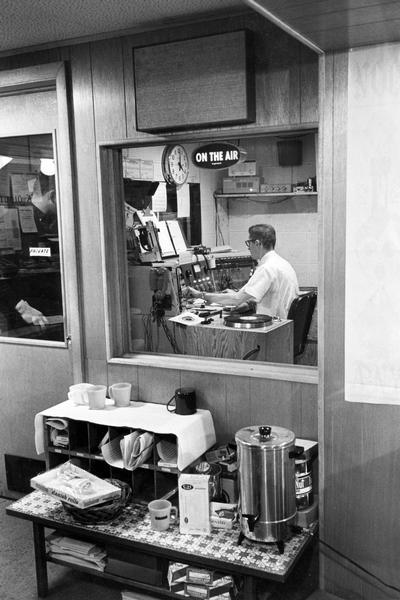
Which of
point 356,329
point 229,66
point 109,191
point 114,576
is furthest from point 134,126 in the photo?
point 114,576

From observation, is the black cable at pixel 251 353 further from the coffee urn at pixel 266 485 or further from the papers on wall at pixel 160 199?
the papers on wall at pixel 160 199

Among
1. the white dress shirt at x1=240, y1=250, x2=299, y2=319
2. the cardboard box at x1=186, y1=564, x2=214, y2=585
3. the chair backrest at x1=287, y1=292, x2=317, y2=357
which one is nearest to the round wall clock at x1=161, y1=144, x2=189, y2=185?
the white dress shirt at x1=240, y1=250, x2=299, y2=319

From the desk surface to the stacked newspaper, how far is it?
6 cm

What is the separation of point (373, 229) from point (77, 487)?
68.7 inches

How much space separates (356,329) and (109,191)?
5.22 ft

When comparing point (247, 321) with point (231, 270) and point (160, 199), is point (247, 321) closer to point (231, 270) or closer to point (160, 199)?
point (160, 199)

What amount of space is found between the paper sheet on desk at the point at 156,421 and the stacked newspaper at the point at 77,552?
0.52 meters

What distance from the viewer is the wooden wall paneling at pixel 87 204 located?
11.8ft

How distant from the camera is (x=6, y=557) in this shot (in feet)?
11.7

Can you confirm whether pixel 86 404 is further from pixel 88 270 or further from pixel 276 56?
pixel 276 56

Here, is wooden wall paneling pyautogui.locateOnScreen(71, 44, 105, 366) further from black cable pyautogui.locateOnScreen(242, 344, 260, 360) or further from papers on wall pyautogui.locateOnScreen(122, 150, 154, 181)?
black cable pyautogui.locateOnScreen(242, 344, 260, 360)

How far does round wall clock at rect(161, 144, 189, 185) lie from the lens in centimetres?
423

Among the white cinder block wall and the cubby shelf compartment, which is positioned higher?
the white cinder block wall

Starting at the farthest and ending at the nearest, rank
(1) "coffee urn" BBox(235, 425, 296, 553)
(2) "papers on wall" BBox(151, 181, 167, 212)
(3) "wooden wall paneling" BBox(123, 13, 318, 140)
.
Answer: (2) "papers on wall" BBox(151, 181, 167, 212) < (3) "wooden wall paneling" BBox(123, 13, 318, 140) < (1) "coffee urn" BBox(235, 425, 296, 553)
